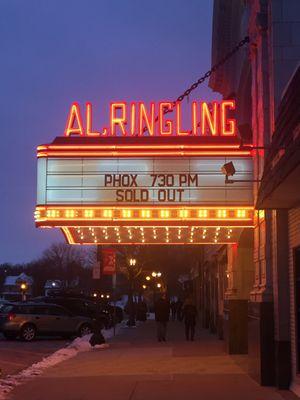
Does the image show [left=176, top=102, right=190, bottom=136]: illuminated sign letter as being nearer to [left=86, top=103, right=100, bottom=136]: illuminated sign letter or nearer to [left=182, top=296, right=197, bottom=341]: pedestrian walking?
[left=86, top=103, right=100, bottom=136]: illuminated sign letter

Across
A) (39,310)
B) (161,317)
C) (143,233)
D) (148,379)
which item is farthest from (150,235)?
(39,310)

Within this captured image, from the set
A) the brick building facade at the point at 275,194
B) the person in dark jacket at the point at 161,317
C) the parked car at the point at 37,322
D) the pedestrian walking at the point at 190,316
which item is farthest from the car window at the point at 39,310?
the brick building facade at the point at 275,194

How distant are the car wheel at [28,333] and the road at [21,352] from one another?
300 mm

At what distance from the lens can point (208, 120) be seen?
649 inches

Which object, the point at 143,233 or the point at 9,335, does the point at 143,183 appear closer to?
the point at 143,233

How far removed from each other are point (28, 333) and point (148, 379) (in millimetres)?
13436

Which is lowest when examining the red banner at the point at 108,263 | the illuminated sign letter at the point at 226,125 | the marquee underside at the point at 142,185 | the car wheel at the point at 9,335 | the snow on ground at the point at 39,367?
the snow on ground at the point at 39,367

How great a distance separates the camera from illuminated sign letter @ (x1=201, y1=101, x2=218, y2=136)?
16.4m

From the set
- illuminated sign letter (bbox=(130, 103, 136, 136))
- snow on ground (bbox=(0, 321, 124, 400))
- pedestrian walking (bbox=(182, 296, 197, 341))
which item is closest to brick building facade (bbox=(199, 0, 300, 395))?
illuminated sign letter (bbox=(130, 103, 136, 136))

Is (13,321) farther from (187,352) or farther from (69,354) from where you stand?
(187,352)

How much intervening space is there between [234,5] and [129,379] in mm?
11704

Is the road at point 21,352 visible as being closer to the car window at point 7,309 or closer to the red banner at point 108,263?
the car window at point 7,309

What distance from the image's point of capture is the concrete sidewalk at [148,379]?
469 inches

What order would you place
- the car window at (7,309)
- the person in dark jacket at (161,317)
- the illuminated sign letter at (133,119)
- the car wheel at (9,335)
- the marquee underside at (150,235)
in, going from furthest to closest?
the car window at (7,309) → the car wheel at (9,335) → the person in dark jacket at (161,317) → the marquee underside at (150,235) → the illuminated sign letter at (133,119)
